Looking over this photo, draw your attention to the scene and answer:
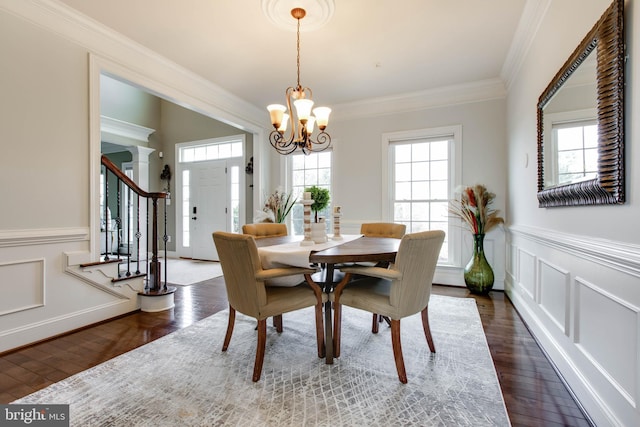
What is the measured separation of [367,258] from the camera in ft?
6.15

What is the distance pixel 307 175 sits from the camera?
5.05 metres

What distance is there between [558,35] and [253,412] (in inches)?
118

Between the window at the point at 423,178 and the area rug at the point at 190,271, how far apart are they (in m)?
2.91

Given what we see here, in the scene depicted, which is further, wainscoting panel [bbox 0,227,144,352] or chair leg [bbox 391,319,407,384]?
wainscoting panel [bbox 0,227,144,352]

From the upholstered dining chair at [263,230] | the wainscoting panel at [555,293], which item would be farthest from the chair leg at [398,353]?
the upholstered dining chair at [263,230]

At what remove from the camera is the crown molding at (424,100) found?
153 inches

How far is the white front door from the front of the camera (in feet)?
19.5

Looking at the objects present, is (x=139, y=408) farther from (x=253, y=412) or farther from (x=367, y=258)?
(x=367, y=258)

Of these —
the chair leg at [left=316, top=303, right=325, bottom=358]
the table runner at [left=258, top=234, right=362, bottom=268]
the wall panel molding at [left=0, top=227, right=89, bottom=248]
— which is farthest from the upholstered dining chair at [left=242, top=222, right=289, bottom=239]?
the wall panel molding at [left=0, top=227, right=89, bottom=248]

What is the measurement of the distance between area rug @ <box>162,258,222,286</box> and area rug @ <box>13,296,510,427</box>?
81.9 inches

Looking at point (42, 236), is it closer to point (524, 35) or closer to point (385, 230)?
point (385, 230)

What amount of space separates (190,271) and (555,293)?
4.76 meters

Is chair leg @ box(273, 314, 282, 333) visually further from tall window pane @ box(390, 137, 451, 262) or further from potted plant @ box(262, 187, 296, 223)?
tall window pane @ box(390, 137, 451, 262)

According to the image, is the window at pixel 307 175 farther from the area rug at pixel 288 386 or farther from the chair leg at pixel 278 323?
the area rug at pixel 288 386
